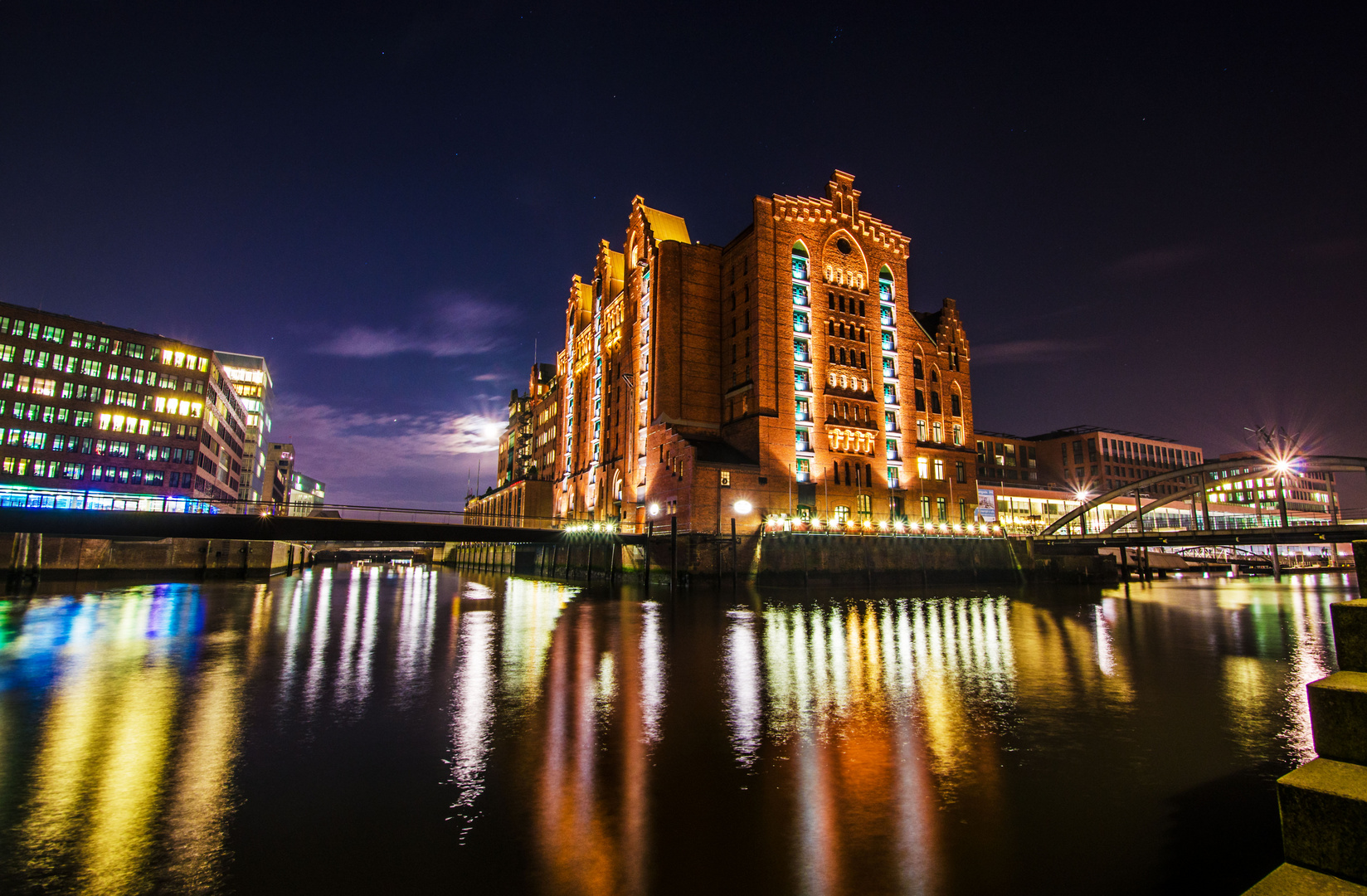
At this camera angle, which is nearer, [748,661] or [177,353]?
[748,661]

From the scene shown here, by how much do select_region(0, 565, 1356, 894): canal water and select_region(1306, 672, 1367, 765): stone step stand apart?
5125mm

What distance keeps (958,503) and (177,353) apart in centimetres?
11755

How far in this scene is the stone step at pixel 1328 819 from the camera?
4.24 meters

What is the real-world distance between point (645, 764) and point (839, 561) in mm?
51738

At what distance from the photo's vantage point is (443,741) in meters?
14.5

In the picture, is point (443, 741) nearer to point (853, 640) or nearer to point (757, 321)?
point (853, 640)

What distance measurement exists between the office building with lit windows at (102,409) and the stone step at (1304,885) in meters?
104

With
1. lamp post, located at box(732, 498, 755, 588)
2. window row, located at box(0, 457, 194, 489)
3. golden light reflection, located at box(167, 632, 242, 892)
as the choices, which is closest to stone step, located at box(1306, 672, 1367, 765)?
golden light reflection, located at box(167, 632, 242, 892)

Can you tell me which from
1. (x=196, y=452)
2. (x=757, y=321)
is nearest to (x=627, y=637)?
(x=757, y=321)

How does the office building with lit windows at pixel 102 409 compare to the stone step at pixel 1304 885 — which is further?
the office building with lit windows at pixel 102 409

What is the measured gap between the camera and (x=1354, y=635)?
16.4 ft

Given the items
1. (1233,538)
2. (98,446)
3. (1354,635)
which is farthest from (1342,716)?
(98,446)

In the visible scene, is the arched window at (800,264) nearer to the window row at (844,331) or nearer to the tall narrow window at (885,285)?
the window row at (844,331)

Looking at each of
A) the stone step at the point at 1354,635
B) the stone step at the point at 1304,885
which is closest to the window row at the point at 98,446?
the stone step at the point at 1304,885
